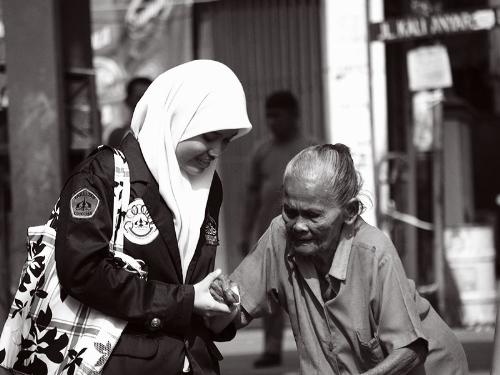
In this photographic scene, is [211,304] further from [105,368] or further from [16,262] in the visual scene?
[16,262]

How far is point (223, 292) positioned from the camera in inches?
139

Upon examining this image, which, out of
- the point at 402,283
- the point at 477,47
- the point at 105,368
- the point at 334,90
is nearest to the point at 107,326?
the point at 105,368

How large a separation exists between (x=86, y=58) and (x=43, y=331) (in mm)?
3069

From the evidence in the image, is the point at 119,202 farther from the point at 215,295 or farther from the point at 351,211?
the point at 351,211

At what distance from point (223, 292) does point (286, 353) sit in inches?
198

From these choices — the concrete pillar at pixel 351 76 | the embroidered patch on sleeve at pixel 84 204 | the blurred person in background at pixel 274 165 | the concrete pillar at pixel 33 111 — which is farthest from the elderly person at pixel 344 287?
the blurred person in background at pixel 274 165

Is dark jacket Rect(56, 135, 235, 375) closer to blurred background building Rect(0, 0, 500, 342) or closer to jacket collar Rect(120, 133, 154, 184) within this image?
jacket collar Rect(120, 133, 154, 184)

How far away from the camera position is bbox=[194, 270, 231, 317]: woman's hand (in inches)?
135

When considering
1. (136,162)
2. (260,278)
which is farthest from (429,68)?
(136,162)

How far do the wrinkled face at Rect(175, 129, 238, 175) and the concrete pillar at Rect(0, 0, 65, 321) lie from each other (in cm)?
251

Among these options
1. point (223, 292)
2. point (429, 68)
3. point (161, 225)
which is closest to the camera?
point (161, 225)

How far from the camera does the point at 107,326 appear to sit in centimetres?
340

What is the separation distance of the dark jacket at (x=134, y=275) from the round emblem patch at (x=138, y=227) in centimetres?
1

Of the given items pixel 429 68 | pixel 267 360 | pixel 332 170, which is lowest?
pixel 267 360
